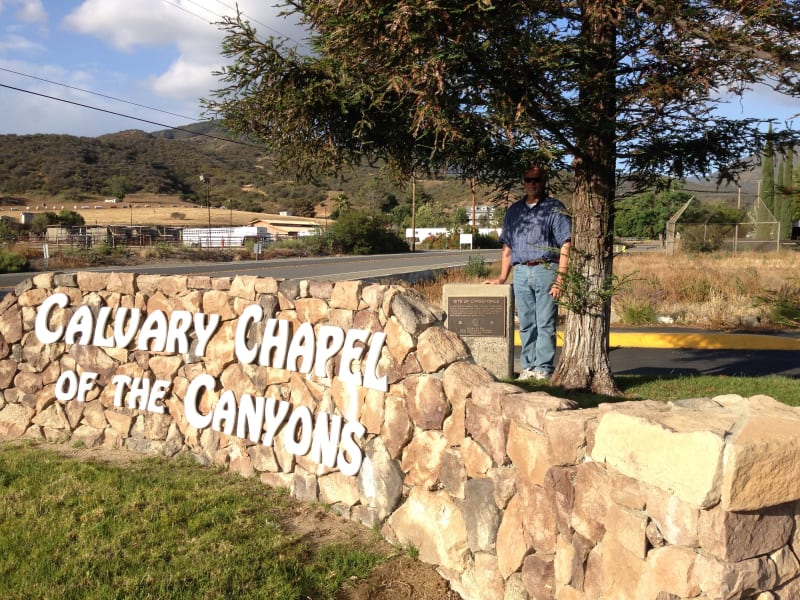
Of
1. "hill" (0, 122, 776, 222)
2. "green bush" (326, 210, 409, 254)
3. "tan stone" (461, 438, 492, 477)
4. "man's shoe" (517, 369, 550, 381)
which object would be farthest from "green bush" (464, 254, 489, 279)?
"hill" (0, 122, 776, 222)

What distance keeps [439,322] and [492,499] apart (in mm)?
1092

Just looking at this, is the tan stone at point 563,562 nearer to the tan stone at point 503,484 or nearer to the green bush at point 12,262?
the tan stone at point 503,484

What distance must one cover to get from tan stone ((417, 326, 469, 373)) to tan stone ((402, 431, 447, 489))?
36 centimetres

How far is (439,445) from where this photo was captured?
3.73 m

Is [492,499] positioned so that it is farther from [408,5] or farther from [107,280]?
[107,280]

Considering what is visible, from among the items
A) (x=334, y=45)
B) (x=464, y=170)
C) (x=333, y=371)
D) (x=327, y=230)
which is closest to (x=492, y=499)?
(x=333, y=371)

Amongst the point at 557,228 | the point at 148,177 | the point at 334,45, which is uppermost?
the point at 148,177

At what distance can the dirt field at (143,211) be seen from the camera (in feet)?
204

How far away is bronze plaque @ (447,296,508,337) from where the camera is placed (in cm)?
721

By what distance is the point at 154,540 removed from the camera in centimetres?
397

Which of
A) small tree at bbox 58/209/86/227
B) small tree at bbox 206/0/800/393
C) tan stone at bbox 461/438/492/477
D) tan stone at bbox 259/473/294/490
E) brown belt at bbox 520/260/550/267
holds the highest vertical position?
small tree at bbox 58/209/86/227

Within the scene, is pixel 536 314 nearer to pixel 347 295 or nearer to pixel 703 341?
pixel 347 295

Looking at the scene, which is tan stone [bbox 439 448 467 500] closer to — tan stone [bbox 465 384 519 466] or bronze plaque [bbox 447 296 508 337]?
tan stone [bbox 465 384 519 466]

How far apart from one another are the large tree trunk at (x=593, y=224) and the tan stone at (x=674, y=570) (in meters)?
3.30
